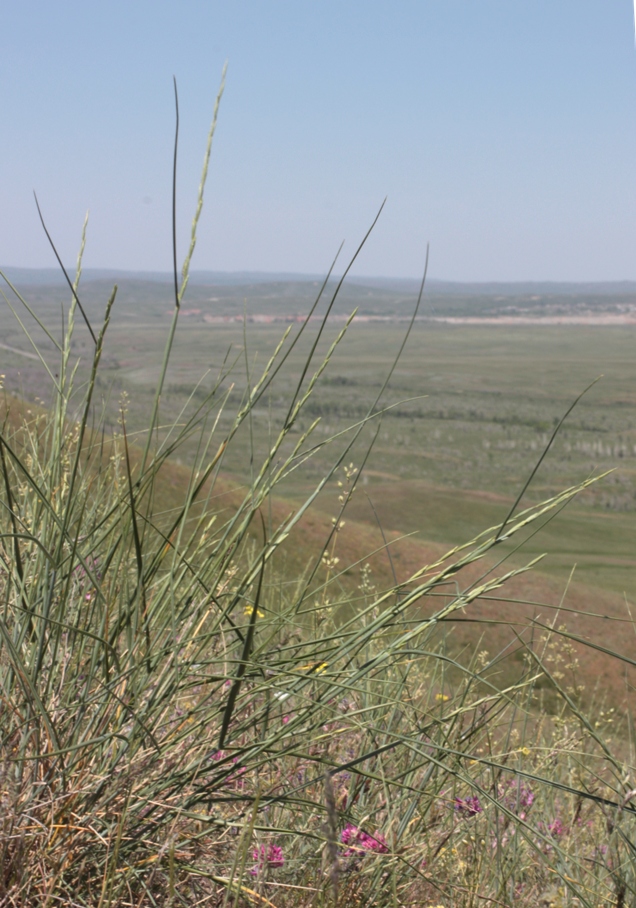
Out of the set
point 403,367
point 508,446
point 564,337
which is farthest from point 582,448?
point 564,337

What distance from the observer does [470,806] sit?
179 cm

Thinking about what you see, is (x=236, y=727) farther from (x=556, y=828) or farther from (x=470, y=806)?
A: (x=556, y=828)

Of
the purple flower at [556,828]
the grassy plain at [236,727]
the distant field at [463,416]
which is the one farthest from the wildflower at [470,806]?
the distant field at [463,416]

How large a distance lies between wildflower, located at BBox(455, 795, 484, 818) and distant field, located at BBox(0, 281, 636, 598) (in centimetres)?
2534

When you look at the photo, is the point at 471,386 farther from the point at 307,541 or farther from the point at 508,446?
the point at 307,541

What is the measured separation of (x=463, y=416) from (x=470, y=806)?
374 feet

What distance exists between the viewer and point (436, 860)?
1586 millimetres

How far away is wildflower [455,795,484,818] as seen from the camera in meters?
1.67

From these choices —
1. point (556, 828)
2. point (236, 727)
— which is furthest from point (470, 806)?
point (236, 727)

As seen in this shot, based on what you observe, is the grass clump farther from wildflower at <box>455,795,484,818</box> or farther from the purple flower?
the purple flower

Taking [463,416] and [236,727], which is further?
[463,416]

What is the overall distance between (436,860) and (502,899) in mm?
144

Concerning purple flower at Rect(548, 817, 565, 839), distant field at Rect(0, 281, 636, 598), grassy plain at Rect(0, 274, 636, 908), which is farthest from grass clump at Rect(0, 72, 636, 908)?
distant field at Rect(0, 281, 636, 598)

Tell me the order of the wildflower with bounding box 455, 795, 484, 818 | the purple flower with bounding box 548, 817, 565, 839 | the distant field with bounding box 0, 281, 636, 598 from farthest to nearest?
1. the distant field with bounding box 0, 281, 636, 598
2. the purple flower with bounding box 548, 817, 565, 839
3. the wildflower with bounding box 455, 795, 484, 818
